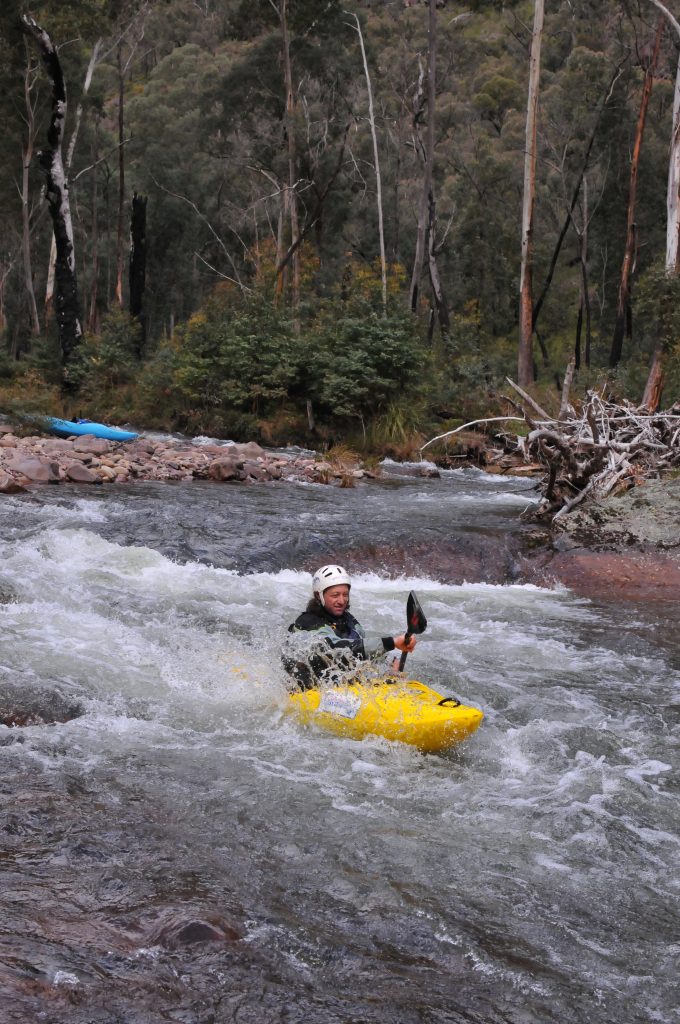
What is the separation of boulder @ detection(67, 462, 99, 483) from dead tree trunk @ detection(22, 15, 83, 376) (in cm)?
847

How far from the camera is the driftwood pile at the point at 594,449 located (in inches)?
421

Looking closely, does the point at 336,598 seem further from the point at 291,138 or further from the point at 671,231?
the point at 291,138

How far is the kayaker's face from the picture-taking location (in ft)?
18.6

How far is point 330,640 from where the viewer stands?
220 inches

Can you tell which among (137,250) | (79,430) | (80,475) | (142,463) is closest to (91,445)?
(142,463)

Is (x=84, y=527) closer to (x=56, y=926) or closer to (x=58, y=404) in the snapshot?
(x=56, y=926)

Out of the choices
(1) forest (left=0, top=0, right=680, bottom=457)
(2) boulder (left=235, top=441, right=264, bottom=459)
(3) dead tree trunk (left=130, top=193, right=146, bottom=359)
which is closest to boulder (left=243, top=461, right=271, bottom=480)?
(2) boulder (left=235, top=441, right=264, bottom=459)

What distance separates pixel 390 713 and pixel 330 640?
0.61m

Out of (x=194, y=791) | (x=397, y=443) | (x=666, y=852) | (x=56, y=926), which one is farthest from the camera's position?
(x=397, y=443)

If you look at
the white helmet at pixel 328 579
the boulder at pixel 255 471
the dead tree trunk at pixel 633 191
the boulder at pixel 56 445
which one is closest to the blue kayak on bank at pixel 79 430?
the boulder at pixel 56 445

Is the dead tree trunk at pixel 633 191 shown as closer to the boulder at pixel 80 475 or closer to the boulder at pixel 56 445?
the boulder at pixel 56 445

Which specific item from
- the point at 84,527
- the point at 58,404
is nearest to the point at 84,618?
the point at 84,527

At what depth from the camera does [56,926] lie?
10.3 ft

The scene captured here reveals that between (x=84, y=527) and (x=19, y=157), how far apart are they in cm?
2528
